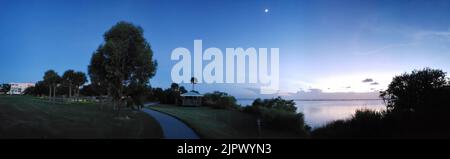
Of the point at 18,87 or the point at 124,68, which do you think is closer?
the point at 18,87

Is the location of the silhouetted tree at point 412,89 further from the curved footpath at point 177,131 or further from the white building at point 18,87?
the white building at point 18,87

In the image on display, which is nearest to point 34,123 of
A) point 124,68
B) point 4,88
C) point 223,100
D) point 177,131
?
point 4,88

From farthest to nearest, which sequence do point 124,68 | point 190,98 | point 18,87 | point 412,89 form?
point 190,98 < point 124,68 < point 412,89 < point 18,87

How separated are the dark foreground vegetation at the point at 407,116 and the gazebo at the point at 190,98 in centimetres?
1186

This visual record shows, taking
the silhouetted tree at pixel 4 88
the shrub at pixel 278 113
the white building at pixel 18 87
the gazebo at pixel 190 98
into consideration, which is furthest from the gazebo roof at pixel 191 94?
the silhouetted tree at pixel 4 88

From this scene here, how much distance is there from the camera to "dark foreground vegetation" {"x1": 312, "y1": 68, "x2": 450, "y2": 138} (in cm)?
501

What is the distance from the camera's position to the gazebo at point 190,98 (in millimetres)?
17094

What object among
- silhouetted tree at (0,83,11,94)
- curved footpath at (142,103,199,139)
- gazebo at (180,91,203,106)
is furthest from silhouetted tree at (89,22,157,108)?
silhouetted tree at (0,83,11,94)

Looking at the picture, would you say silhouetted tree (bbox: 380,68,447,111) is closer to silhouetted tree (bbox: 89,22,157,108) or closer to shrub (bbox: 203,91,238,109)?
shrub (bbox: 203,91,238,109)

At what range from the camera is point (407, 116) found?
5504 mm

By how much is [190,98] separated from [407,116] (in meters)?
13.2

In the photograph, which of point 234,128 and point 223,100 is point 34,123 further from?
point 223,100

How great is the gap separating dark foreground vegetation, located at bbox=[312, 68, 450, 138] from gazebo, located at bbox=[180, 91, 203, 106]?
1186 cm
